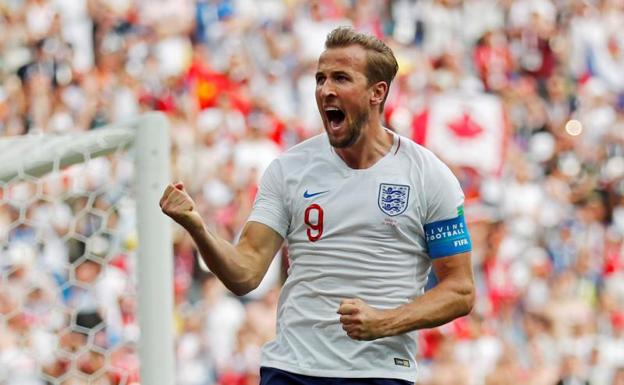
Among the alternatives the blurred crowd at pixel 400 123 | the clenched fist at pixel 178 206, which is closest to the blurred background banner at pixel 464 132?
the blurred crowd at pixel 400 123

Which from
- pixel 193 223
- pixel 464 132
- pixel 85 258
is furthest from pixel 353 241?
pixel 464 132

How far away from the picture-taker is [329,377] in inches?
211

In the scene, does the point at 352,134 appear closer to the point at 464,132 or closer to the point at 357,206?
the point at 357,206

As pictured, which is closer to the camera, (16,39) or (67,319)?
(67,319)

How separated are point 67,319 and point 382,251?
14.2 ft

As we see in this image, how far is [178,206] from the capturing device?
5.05 metres

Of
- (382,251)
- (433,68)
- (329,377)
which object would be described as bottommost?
(329,377)

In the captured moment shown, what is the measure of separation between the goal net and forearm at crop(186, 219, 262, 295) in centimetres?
91

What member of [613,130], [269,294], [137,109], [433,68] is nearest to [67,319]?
[269,294]

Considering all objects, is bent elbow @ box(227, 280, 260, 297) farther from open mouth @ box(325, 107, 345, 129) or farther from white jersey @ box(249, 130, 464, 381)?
open mouth @ box(325, 107, 345, 129)

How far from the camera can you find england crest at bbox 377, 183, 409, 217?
545 cm

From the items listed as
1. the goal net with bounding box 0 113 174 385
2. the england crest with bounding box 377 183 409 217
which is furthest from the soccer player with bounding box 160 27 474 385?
the goal net with bounding box 0 113 174 385

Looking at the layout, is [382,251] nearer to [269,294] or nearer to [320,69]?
[320,69]

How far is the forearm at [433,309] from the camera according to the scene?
17.1 feet
